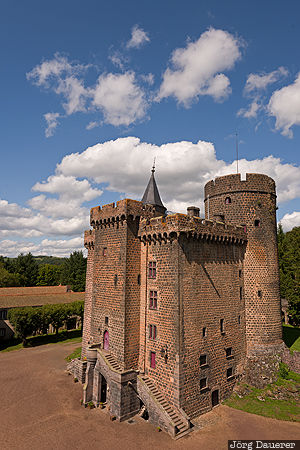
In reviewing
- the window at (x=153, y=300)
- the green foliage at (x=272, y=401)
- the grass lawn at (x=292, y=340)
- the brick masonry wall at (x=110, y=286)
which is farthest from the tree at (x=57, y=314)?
the grass lawn at (x=292, y=340)

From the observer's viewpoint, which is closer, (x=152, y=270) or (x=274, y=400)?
(x=274, y=400)

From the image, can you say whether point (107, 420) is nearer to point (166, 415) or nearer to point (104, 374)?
point (104, 374)

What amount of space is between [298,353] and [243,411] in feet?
27.8

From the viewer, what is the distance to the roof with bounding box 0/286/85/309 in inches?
1858

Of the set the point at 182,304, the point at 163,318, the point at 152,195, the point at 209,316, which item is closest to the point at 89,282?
the point at 163,318

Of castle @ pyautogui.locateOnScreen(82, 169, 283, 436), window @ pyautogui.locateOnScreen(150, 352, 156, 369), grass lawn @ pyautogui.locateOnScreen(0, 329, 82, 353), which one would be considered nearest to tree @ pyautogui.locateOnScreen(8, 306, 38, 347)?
grass lawn @ pyautogui.locateOnScreen(0, 329, 82, 353)

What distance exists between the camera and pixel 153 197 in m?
34.4

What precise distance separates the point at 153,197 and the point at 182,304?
54.5 ft

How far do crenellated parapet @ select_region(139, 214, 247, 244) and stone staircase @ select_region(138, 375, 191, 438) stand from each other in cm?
1211

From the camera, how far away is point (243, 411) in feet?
72.6

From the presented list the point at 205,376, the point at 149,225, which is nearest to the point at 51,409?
the point at 205,376

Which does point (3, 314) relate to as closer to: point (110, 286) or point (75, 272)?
point (75, 272)

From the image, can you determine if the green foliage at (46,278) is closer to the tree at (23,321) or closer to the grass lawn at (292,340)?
the tree at (23,321)

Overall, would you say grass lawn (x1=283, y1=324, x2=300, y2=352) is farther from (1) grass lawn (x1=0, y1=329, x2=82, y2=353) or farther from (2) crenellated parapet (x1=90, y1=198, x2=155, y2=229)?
(1) grass lawn (x1=0, y1=329, x2=82, y2=353)
